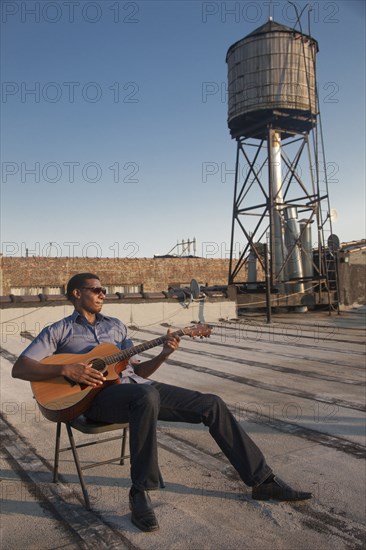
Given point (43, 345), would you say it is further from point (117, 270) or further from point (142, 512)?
point (117, 270)

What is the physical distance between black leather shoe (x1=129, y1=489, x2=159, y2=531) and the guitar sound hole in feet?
2.82

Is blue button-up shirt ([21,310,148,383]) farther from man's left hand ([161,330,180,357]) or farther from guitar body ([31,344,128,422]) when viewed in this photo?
man's left hand ([161,330,180,357])

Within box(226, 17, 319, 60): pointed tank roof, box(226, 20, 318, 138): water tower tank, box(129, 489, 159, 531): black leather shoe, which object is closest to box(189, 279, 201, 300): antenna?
box(226, 20, 318, 138): water tower tank

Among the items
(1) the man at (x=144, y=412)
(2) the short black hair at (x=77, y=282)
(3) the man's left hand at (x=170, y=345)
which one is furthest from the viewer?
(2) the short black hair at (x=77, y=282)

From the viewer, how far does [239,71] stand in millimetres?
20625

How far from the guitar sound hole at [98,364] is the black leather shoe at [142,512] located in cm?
86

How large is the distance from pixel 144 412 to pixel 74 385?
56 cm

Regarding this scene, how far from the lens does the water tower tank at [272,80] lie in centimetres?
1970

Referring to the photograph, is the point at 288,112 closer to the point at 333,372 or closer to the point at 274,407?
the point at 333,372

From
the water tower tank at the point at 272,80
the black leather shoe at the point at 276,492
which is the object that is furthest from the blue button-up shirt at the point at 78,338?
the water tower tank at the point at 272,80

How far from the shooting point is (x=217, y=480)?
366 cm

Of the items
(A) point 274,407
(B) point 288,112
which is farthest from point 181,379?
(B) point 288,112

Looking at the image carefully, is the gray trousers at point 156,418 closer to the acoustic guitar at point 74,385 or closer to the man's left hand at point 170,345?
→ the acoustic guitar at point 74,385

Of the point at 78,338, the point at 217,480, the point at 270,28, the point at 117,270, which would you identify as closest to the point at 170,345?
the point at 78,338
